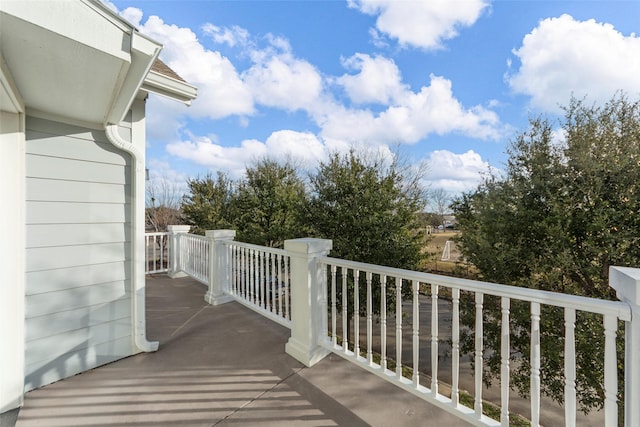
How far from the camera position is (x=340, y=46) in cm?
834

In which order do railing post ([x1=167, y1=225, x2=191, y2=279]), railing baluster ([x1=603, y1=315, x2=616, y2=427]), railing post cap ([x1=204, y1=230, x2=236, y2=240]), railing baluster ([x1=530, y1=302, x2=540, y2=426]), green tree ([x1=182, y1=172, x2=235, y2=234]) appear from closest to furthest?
railing baluster ([x1=603, y1=315, x2=616, y2=427]), railing baluster ([x1=530, y1=302, x2=540, y2=426]), railing post cap ([x1=204, y1=230, x2=236, y2=240]), railing post ([x1=167, y1=225, x2=191, y2=279]), green tree ([x1=182, y1=172, x2=235, y2=234])

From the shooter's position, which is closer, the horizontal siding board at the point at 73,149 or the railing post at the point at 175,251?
the horizontal siding board at the point at 73,149

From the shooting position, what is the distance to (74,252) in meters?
2.38

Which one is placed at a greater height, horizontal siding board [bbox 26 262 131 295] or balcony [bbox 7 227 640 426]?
horizontal siding board [bbox 26 262 131 295]

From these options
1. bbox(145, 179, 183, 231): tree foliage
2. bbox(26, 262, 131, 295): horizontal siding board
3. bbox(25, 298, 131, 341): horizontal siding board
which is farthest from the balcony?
bbox(145, 179, 183, 231): tree foliage

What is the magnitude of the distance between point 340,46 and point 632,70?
6736 millimetres

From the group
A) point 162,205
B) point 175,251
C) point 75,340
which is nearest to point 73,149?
point 75,340

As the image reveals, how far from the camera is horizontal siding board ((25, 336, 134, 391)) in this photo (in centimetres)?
219

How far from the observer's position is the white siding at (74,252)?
2.19 meters

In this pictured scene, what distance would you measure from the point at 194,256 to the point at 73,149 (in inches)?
136

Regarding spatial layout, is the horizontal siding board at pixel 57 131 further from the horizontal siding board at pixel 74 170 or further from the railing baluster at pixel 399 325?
the railing baluster at pixel 399 325

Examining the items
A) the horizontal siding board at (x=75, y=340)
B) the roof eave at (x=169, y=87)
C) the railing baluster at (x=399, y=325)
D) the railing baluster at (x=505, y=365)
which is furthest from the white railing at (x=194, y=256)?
the railing baluster at (x=505, y=365)

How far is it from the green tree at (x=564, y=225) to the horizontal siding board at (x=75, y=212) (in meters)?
→ 4.50

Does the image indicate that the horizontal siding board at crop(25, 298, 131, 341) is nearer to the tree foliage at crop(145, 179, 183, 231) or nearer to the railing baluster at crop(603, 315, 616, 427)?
the railing baluster at crop(603, 315, 616, 427)
